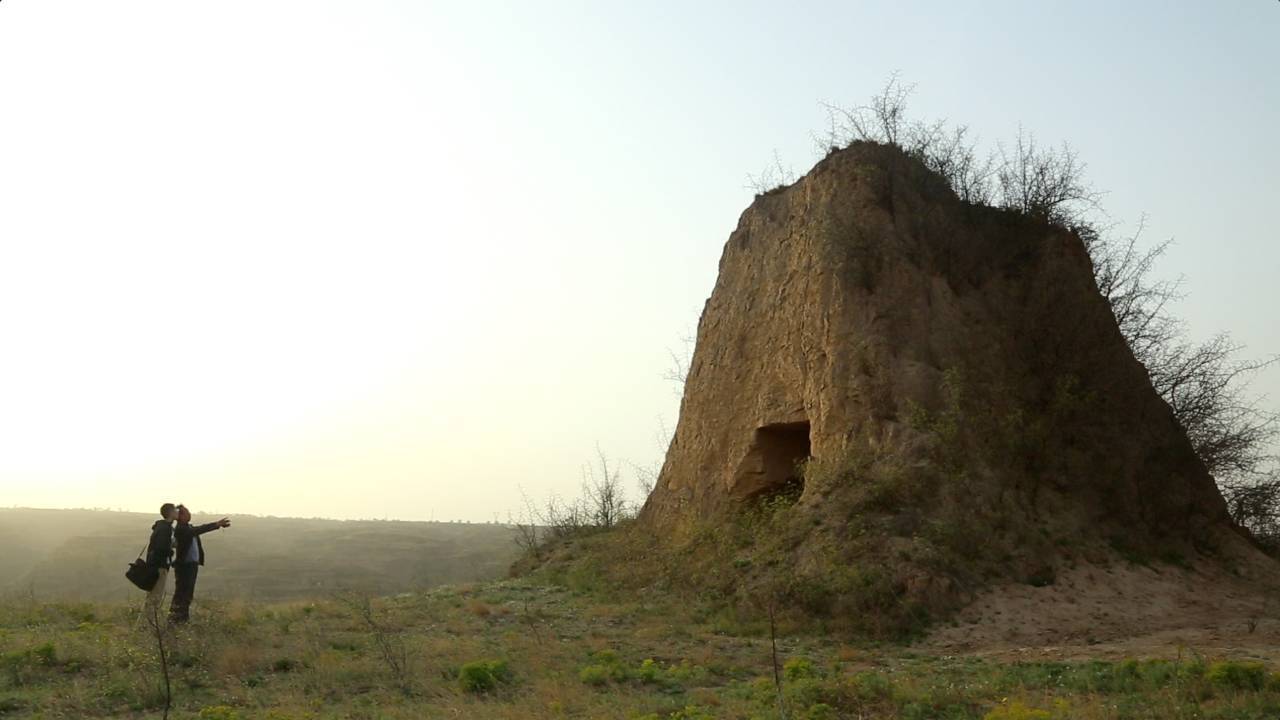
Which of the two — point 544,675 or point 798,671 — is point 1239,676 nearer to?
point 798,671

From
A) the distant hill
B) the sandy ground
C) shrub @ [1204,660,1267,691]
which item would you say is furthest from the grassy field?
the distant hill

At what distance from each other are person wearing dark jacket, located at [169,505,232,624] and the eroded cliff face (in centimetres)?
782

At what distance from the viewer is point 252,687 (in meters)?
8.13

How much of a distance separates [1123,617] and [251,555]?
32.3 metres

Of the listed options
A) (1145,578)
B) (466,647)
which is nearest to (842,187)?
(1145,578)

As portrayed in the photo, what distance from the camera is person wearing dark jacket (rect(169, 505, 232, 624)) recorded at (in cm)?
1067

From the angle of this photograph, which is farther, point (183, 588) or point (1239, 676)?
point (183, 588)

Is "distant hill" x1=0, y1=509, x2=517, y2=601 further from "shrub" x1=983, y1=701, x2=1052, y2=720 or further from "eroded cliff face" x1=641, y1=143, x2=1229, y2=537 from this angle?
"shrub" x1=983, y1=701, x2=1052, y2=720

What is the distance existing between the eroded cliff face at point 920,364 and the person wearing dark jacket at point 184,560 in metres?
7.82

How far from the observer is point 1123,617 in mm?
11266

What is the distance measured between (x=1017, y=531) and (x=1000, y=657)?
3.55m

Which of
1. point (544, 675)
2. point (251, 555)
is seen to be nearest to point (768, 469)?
point (544, 675)

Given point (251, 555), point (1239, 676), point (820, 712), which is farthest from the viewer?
point (251, 555)

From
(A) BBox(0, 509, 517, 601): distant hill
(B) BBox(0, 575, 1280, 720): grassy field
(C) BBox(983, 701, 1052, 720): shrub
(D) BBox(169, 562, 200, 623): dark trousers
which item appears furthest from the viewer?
(A) BBox(0, 509, 517, 601): distant hill
